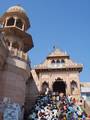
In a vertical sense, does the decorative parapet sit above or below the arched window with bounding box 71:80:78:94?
above

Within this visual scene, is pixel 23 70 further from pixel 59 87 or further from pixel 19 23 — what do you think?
pixel 59 87

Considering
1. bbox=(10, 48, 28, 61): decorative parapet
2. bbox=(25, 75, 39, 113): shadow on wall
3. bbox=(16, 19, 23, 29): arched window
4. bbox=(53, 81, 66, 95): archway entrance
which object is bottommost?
bbox=(25, 75, 39, 113): shadow on wall

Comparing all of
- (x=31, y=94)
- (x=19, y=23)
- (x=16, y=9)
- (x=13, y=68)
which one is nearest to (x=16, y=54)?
(x=13, y=68)

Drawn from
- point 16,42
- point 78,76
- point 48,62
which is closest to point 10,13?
point 16,42

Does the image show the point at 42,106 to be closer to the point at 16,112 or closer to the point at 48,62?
the point at 16,112

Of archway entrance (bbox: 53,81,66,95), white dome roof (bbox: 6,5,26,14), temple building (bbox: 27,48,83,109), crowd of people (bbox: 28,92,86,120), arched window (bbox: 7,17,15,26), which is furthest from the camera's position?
archway entrance (bbox: 53,81,66,95)

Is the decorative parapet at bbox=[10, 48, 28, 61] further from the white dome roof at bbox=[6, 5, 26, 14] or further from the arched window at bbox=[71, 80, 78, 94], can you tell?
the arched window at bbox=[71, 80, 78, 94]

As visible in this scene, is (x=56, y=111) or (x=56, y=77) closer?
(x=56, y=111)

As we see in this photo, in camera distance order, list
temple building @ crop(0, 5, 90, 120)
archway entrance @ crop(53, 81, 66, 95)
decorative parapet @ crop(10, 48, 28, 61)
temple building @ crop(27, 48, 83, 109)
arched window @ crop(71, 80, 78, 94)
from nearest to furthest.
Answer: temple building @ crop(0, 5, 90, 120), decorative parapet @ crop(10, 48, 28, 61), temple building @ crop(27, 48, 83, 109), arched window @ crop(71, 80, 78, 94), archway entrance @ crop(53, 81, 66, 95)

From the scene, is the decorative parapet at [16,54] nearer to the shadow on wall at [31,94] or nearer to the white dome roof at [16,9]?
the shadow on wall at [31,94]

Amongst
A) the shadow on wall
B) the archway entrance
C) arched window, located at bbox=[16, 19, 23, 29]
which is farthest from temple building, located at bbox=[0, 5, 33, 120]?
the archway entrance

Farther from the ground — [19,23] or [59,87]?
[19,23]

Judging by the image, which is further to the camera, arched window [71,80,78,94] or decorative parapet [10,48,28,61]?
arched window [71,80,78,94]

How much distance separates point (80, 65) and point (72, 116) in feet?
45.0
